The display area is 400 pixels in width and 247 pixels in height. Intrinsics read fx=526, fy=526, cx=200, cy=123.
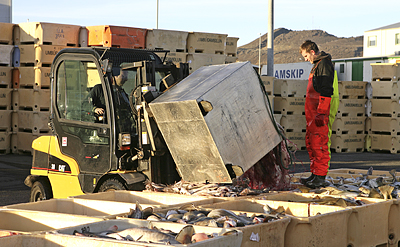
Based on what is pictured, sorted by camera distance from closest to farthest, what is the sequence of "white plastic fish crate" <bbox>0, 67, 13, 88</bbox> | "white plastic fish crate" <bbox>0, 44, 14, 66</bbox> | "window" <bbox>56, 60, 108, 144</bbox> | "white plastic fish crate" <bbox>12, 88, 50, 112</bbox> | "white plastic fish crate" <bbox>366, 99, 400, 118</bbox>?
1. "window" <bbox>56, 60, 108, 144</bbox>
2. "white plastic fish crate" <bbox>12, 88, 50, 112</bbox>
3. "white plastic fish crate" <bbox>0, 44, 14, 66</bbox>
4. "white plastic fish crate" <bbox>0, 67, 13, 88</bbox>
5. "white plastic fish crate" <bbox>366, 99, 400, 118</bbox>

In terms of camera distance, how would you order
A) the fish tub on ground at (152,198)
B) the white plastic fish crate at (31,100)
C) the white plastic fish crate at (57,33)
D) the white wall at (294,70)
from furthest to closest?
the white wall at (294,70), the white plastic fish crate at (31,100), the white plastic fish crate at (57,33), the fish tub on ground at (152,198)

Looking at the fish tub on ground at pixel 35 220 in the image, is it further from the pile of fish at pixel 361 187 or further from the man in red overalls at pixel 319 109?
the man in red overalls at pixel 319 109

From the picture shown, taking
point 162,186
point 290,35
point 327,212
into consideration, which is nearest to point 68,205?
point 162,186

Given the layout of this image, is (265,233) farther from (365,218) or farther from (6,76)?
(6,76)

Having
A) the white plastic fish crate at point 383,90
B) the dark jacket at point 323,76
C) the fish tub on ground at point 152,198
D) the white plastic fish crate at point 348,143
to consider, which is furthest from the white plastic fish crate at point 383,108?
the fish tub on ground at point 152,198

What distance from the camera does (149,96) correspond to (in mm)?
5574

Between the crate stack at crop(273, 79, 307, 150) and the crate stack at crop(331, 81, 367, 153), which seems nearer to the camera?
the crate stack at crop(273, 79, 307, 150)

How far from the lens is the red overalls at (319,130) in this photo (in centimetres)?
609

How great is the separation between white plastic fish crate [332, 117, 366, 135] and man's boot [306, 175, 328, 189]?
10.1m

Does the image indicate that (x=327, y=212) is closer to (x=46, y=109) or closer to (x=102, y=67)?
(x=102, y=67)

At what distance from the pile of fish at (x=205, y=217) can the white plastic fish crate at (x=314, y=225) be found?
0.16 metres

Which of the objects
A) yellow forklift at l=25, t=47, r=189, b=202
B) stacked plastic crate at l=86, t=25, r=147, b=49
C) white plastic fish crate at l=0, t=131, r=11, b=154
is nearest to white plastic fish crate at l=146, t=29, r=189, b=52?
stacked plastic crate at l=86, t=25, r=147, b=49

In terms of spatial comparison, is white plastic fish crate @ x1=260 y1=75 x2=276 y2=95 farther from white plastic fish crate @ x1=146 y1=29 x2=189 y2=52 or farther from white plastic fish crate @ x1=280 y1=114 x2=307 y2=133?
white plastic fish crate @ x1=146 y1=29 x2=189 y2=52

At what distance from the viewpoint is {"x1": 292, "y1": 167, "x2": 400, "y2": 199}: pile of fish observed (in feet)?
16.9
